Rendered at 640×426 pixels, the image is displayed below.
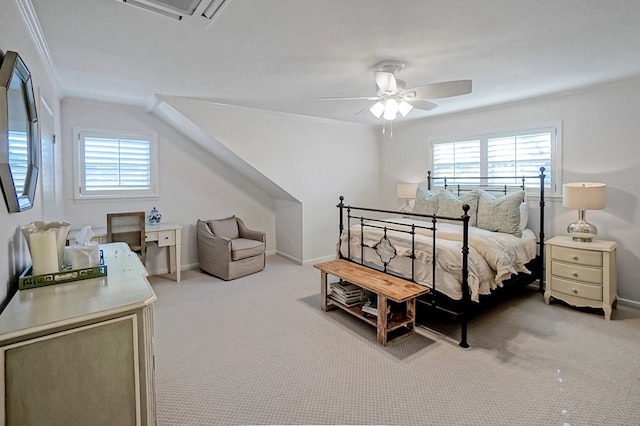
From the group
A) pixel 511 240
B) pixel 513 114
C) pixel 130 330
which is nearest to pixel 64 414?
pixel 130 330

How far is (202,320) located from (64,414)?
2020 millimetres

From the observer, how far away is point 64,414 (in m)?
1.18

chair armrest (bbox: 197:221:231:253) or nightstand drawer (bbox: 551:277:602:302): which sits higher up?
chair armrest (bbox: 197:221:231:253)

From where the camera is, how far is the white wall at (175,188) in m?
4.01

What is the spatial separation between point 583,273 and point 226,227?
→ 4401 mm

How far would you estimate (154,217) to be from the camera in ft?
14.6

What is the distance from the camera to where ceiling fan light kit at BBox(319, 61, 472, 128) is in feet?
8.16

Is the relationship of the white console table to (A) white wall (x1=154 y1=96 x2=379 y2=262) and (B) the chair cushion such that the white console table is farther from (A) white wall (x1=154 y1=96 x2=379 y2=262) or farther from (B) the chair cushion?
(A) white wall (x1=154 y1=96 x2=379 y2=262)

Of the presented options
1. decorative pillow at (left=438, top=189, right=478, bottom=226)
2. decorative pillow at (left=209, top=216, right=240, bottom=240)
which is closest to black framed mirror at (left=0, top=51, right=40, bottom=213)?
decorative pillow at (left=209, top=216, right=240, bottom=240)

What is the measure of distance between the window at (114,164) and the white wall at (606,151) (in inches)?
190

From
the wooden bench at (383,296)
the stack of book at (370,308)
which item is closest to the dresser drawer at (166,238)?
the wooden bench at (383,296)

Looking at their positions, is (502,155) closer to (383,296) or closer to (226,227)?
(383,296)

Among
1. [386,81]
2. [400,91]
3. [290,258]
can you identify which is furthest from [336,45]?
[290,258]

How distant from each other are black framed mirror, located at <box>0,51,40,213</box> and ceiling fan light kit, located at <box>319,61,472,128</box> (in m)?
2.14
